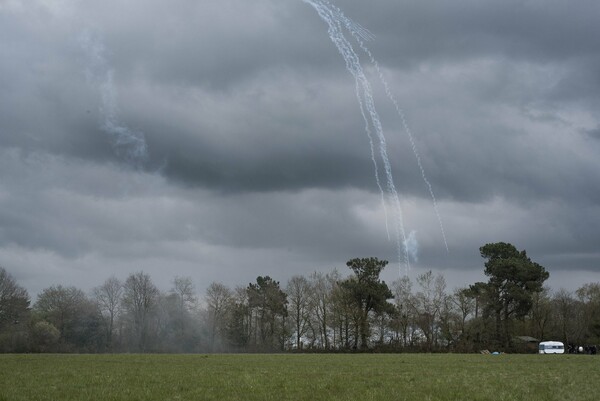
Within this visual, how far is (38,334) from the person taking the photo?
344ft

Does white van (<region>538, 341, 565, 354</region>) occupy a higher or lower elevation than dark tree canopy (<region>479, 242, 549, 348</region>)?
lower

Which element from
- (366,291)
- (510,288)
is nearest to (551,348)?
(510,288)

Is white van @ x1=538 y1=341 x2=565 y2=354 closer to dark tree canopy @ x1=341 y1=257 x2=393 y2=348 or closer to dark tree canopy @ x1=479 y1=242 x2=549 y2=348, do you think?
dark tree canopy @ x1=479 y1=242 x2=549 y2=348

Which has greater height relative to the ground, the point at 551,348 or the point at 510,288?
the point at 510,288

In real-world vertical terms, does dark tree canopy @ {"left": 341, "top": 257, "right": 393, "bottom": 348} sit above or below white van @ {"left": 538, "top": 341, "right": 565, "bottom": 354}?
above

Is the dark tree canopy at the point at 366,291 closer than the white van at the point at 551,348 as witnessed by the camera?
No

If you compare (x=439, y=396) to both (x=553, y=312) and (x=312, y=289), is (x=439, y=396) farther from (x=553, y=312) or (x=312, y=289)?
(x=553, y=312)

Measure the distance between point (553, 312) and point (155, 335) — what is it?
88858 millimetres

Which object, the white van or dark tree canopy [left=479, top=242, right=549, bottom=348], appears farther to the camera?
dark tree canopy [left=479, top=242, right=549, bottom=348]

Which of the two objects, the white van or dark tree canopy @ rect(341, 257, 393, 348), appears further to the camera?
dark tree canopy @ rect(341, 257, 393, 348)

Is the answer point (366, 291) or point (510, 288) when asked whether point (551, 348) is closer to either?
point (510, 288)

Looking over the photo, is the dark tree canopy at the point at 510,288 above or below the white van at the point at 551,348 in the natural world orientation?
above

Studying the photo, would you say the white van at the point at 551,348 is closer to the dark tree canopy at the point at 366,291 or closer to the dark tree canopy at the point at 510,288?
the dark tree canopy at the point at 510,288

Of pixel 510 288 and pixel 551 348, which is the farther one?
pixel 510 288
